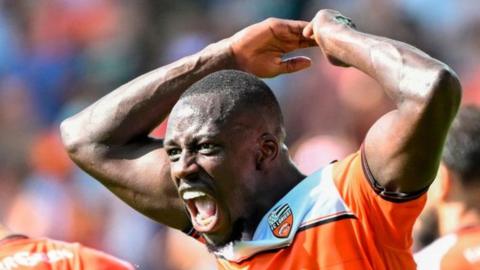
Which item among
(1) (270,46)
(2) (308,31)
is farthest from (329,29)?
(1) (270,46)

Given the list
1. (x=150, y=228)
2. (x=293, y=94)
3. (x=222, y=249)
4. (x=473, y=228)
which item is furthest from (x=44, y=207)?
(x=222, y=249)

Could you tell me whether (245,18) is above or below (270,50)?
below

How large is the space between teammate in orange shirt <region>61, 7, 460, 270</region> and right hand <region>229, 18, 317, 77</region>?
39 millimetres

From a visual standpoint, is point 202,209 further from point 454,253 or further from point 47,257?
point 454,253

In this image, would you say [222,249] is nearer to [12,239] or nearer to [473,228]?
[12,239]

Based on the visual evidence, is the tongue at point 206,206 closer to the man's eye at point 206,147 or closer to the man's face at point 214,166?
the man's face at point 214,166

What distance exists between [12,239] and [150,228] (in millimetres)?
4083

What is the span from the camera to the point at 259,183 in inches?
178

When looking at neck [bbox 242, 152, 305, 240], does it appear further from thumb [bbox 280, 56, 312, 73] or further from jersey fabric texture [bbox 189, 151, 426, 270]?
thumb [bbox 280, 56, 312, 73]

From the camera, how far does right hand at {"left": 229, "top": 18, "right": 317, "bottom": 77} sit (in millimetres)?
5047

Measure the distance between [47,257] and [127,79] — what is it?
18.7 feet

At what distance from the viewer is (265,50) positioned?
201 inches

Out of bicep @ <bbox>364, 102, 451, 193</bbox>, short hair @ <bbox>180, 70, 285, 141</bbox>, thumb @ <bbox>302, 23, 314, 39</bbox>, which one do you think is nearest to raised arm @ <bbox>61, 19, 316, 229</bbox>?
thumb @ <bbox>302, 23, 314, 39</bbox>

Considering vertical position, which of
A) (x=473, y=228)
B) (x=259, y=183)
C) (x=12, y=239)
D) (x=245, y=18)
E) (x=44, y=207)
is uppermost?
(x=259, y=183)
